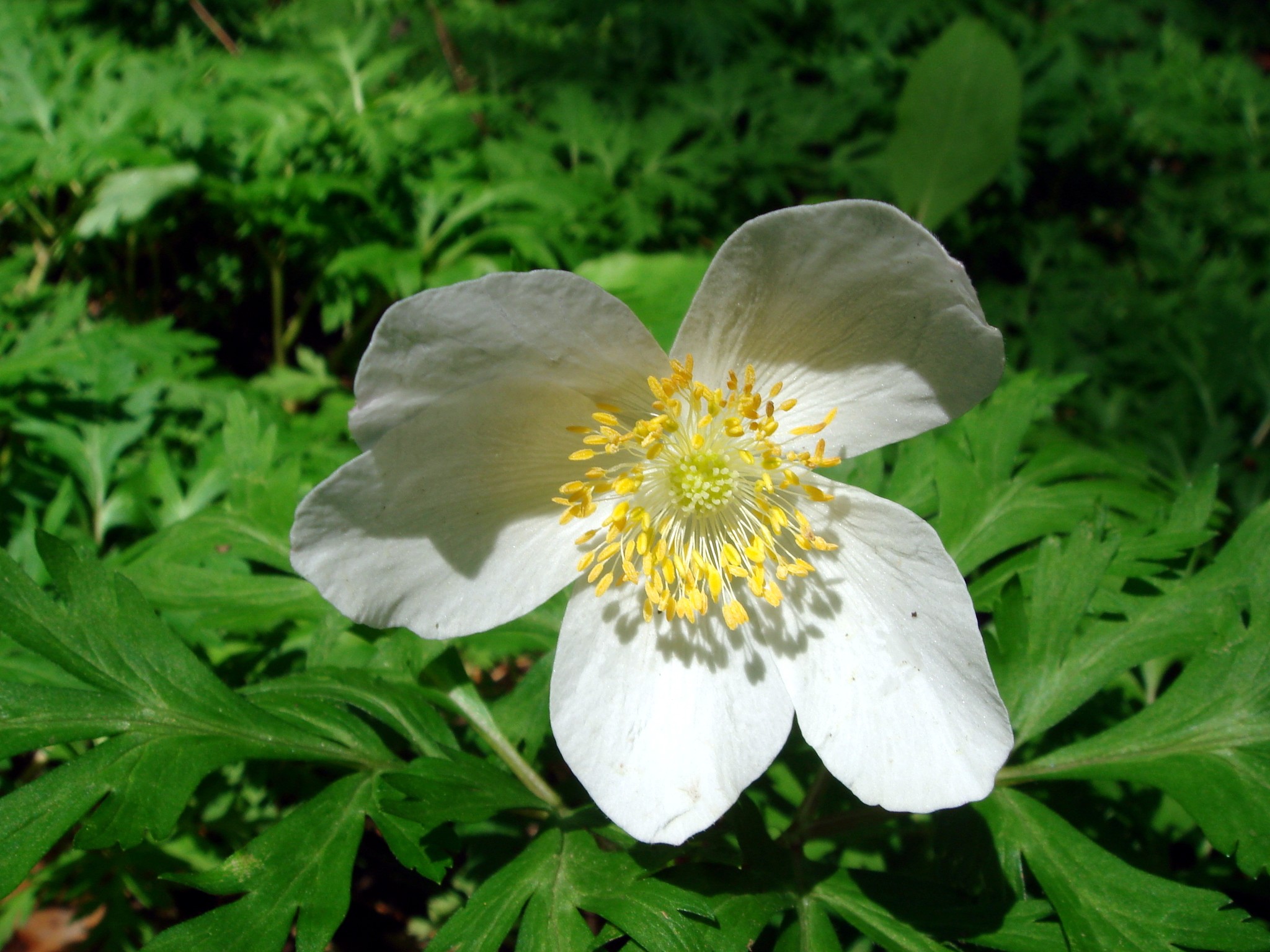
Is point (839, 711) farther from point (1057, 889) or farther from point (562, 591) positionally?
point (562, 591)

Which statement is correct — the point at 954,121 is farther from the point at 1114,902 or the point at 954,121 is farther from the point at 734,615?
the point at 1114,902

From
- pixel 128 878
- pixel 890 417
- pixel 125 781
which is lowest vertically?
pixel 128 878

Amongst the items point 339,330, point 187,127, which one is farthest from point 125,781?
point 339,330

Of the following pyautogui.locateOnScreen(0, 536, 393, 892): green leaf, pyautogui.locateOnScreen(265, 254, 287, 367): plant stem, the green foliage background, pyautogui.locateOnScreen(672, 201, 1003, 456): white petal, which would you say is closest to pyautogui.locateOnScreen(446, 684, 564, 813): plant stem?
the green foliage background

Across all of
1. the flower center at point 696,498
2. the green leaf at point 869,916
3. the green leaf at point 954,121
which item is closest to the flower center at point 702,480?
the flower center at point 696,498

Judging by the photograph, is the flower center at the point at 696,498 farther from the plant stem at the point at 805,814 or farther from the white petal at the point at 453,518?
the plant stem at the point at 805,814

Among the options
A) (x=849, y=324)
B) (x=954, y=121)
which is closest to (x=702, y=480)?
(x=849, y=324)
